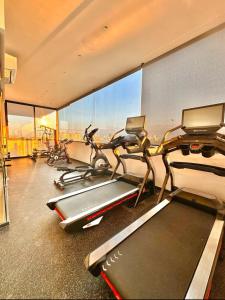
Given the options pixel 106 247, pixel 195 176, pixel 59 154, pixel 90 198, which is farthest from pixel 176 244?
pixel 59 154

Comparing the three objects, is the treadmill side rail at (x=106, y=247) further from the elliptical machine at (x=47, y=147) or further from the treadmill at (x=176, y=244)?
the elliptical machine at (x=47, y=147)

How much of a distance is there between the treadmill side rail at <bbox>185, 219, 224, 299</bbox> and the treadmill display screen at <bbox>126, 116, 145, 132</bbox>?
1749 mm

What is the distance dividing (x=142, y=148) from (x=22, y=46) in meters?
2.97

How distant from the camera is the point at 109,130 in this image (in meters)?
4.27

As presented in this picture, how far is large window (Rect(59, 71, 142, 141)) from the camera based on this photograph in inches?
136

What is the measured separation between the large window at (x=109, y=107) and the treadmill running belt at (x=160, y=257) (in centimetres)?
257

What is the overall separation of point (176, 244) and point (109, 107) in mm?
3770

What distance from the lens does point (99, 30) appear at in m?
2.18

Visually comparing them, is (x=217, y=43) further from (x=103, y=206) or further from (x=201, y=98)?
(x=103, y=206)

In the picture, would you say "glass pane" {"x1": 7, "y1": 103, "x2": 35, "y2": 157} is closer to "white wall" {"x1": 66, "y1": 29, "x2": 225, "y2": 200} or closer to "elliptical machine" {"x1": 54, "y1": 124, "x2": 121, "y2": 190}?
"elliptical machine" {"x1": 54, "y1": 124, "x2": 121, "y2": 190}

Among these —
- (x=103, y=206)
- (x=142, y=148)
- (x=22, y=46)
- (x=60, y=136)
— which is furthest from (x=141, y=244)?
(x=60, y=136)

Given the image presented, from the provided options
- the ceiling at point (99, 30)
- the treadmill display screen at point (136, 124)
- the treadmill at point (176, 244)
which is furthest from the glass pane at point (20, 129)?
the treadmill at point (176, 244)

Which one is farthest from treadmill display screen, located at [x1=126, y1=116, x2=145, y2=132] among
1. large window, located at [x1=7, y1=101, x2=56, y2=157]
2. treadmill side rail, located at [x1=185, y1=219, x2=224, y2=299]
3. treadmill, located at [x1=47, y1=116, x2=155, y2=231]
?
large window, located at [x1=7, y1=101, x2=56, y2=157]

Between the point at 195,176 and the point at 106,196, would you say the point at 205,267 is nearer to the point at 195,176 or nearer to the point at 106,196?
the point at 106,196
